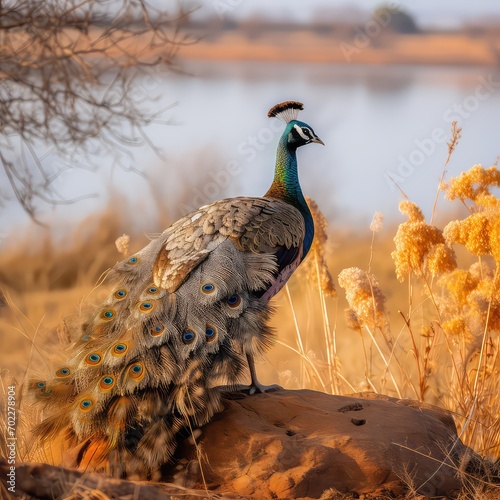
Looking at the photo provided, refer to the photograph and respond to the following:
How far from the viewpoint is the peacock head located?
5.31 m

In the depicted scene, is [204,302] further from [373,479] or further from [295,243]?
[373,479]

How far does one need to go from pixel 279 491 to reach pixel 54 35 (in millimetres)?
5032

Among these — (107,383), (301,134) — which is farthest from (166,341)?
(301,134)

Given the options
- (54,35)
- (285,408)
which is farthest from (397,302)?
(285,408)

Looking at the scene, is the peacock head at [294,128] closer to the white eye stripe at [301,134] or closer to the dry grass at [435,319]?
the white eye stripe at [301,134]

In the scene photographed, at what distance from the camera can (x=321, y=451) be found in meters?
4.14

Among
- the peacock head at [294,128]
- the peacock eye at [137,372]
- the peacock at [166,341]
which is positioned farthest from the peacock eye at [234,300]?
the peacock head at [294,128]

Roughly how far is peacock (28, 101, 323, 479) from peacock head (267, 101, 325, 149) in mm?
647

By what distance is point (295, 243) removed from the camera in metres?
4.93

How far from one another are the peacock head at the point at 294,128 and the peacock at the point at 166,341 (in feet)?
2.12

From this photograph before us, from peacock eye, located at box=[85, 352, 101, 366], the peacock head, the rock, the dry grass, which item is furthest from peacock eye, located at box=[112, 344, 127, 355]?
the peacock head

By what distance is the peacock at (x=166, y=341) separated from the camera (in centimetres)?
407

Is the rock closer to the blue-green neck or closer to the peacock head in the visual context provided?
the blue-green neck

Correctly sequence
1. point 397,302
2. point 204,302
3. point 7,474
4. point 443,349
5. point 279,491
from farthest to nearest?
point 397,302, point 443,349, point 204,302, point 279,491, point 7,474
